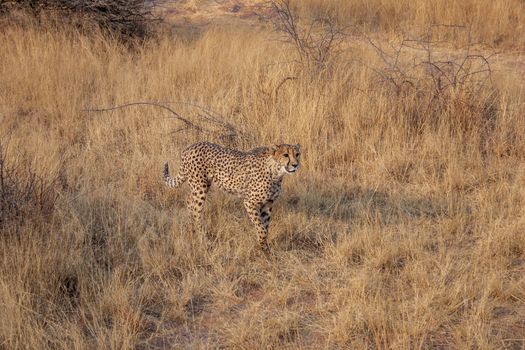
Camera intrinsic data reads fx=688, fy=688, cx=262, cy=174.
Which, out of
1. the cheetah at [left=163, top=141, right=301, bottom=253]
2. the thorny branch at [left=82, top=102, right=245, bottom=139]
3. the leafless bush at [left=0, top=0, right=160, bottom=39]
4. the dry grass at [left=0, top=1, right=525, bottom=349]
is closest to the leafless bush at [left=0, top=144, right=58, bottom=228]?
the dry grass at [left=0, top=1, right=525, bottom=349]

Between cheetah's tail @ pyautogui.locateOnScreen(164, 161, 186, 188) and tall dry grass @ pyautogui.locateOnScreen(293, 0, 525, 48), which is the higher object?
tall dry grass @ pyautogui.locateOnScreen(293, 0, 525, 48)

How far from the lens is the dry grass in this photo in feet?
12.1

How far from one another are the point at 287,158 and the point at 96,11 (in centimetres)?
608

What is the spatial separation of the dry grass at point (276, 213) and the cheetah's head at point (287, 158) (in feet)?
2.00

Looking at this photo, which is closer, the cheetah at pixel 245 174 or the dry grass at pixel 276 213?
the dry grass at pixel 276 213

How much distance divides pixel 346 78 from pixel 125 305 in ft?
13.4

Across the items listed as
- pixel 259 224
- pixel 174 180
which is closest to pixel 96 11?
pixel 174 180

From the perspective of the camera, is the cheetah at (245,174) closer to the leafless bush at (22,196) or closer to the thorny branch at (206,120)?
the leafless bush at (22,196)

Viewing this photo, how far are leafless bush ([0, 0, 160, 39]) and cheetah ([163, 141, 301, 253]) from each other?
16.0 feet

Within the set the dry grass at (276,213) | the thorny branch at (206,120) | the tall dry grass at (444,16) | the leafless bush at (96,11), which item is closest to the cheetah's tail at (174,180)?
the dry grass at (276,213)

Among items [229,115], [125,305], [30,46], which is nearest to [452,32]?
[229,115]

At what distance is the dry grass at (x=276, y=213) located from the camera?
12.1ft

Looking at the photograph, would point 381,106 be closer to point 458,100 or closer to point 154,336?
point 458,100

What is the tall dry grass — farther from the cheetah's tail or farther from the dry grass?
the cheetah's tail
